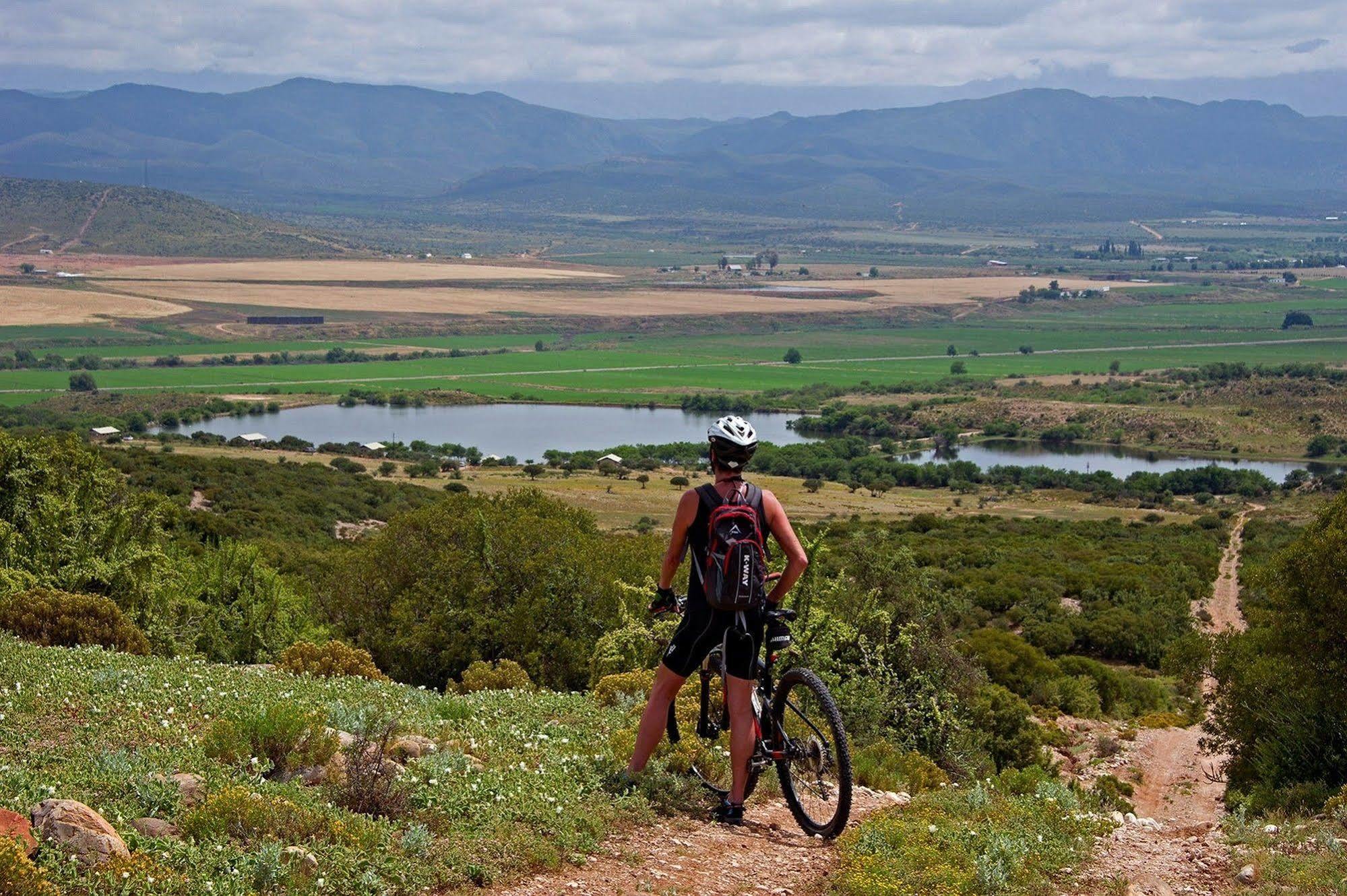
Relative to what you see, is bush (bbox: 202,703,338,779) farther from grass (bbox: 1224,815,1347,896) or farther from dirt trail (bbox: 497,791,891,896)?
grass (bbox: 1224,815,1347,896)

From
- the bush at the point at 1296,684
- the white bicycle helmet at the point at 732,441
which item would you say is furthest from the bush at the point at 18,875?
the bush at the point at 1296,684

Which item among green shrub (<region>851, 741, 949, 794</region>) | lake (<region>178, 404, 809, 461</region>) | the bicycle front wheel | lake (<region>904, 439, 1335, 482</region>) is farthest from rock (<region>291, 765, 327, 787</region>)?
lake (<region>904, 439, 1335, 482</region>)

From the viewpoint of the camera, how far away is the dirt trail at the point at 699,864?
631 cm

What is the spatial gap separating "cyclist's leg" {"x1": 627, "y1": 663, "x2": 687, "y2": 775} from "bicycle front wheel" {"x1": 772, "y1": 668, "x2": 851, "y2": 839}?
59 centimetres

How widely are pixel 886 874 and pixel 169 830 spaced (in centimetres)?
326

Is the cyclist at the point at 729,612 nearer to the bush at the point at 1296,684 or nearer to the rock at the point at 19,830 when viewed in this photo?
the rock at the point at 19,830

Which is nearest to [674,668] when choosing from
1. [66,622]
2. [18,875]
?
[18,875]

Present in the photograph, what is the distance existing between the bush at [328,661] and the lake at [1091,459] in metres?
68.2

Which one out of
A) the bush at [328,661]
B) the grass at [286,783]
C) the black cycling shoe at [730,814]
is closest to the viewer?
the grass at [286,783]

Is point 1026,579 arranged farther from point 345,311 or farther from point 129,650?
point 345,311

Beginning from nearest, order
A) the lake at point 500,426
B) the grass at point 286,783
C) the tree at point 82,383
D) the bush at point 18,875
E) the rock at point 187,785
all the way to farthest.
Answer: the bush at point 18,875, the grass at point 286,783, the rock at point 187,785, the lake at point 500,426, the tree at point 82,383

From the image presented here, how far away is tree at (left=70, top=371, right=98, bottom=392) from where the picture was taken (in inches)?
3819

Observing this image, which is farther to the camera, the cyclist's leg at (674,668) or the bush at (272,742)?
the cyclist's leg at (674,668)

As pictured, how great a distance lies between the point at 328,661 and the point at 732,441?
A: 6.66 metres
